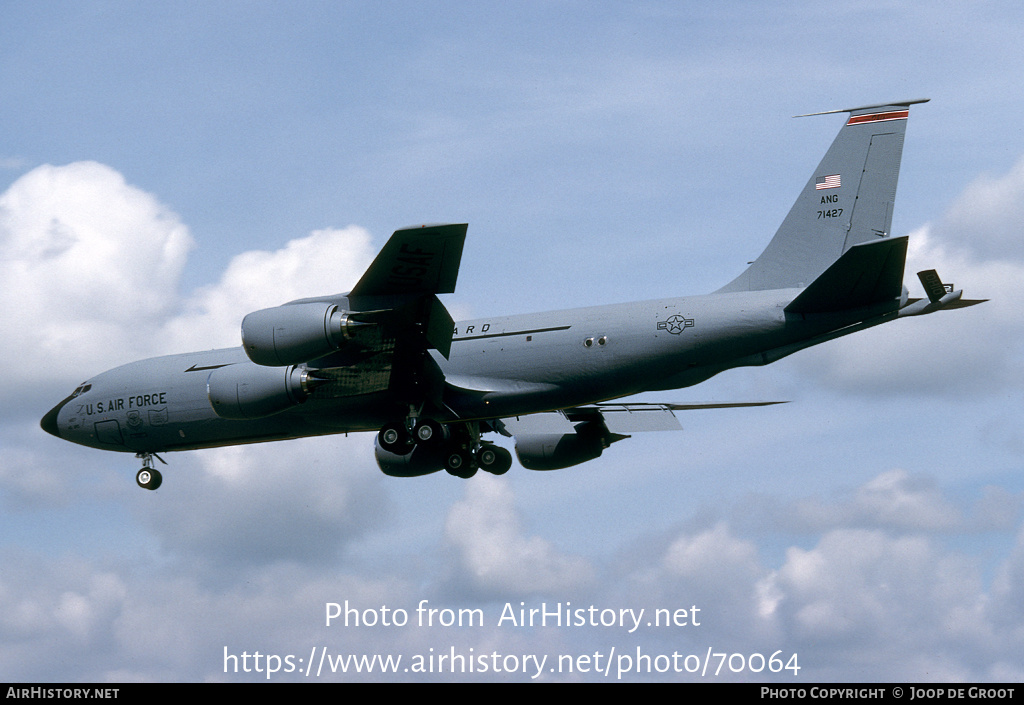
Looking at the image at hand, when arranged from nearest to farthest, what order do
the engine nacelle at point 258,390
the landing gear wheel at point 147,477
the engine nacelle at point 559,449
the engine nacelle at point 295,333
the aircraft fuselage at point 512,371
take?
1. the engine nacelle at point 295,333
2. the aircraft fuselage at point 512,371
3. the engine nacelle at point 258,390
4. the landing gear wheel at point 147,477
5. the engine nacelle at point 559,449

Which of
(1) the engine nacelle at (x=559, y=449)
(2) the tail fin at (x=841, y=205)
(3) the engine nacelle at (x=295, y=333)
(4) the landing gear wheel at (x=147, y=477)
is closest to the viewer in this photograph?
(3) the engine nacelle at (x=295, y=333)

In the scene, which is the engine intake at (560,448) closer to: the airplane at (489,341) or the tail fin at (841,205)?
the airplane at (489,341)

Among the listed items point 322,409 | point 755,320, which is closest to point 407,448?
point 322,409

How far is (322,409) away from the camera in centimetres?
2728

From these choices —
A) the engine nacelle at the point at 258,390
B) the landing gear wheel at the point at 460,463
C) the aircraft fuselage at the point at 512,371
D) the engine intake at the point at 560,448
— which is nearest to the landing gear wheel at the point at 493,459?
the landing gear wheel at the point at 460,463

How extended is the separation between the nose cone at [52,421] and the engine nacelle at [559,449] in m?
12.4

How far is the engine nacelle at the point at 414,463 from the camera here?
3103 cm

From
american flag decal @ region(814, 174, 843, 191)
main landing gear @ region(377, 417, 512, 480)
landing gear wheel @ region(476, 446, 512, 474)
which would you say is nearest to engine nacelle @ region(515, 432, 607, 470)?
main landing gear @ region(377, 417, 512, 480)

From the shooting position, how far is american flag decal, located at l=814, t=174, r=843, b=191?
2547cm

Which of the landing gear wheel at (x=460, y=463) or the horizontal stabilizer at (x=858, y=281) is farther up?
the landing gear wheel at (x=460, y=463)

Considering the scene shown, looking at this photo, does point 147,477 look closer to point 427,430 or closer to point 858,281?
point 427,430

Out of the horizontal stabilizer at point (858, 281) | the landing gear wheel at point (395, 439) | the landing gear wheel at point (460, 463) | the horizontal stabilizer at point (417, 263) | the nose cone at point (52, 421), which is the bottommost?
the horizontal stabilizer at point (858, 281)

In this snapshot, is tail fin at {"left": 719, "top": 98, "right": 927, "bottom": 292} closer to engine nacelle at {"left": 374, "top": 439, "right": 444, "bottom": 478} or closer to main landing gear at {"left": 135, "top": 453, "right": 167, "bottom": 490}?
engine nacelle at {"left": 374, "top": 439, "right": 444, "bottom": 478}
